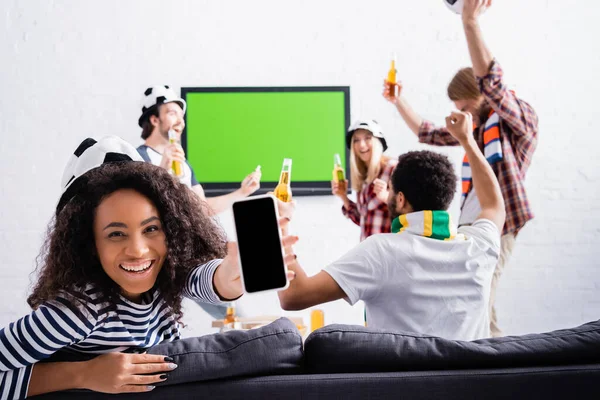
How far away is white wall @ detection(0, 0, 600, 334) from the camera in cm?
398

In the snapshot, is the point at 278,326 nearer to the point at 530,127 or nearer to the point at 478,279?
the point at 478,279

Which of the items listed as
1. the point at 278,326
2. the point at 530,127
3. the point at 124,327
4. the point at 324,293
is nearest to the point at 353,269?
the point at 324,293

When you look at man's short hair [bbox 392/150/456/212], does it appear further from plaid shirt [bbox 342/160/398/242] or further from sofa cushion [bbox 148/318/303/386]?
plaid shirt [bbox 342/160/398/242]

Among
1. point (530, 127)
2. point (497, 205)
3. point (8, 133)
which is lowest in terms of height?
point (497, 205)

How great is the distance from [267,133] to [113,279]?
9.74 ft

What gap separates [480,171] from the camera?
6.28ft

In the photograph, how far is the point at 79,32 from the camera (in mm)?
3988

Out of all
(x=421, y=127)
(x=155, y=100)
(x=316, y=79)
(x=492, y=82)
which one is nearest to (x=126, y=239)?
(x=492, y=82)

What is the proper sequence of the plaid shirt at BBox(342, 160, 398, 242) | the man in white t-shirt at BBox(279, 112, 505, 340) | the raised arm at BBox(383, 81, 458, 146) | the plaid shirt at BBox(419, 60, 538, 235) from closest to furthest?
the man in white t-shirt at BBox(279, 112, 505, 340) < the plaid shirt at BBox(419, 60, 538, 235) < the plaid shirt at BBox(342, 160, 398, 242) < the raised arm at BBox(383, 81, 458, 146)

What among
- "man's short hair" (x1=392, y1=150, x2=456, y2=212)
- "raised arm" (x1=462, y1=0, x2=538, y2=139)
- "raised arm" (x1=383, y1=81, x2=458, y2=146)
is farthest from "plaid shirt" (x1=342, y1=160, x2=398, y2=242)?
"man's short hair" (x1=392, y1=150, x2=456, y2=212)

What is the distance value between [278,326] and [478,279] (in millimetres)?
763

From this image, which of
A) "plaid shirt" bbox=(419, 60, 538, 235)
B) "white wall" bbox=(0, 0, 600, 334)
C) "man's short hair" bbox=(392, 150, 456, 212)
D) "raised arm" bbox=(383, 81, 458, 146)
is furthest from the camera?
"white wall" bbox=(0, 0, 600, 334)

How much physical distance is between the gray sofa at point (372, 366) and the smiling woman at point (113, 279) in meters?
0.05

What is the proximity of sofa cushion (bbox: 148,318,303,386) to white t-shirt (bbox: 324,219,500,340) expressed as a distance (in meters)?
0.52
